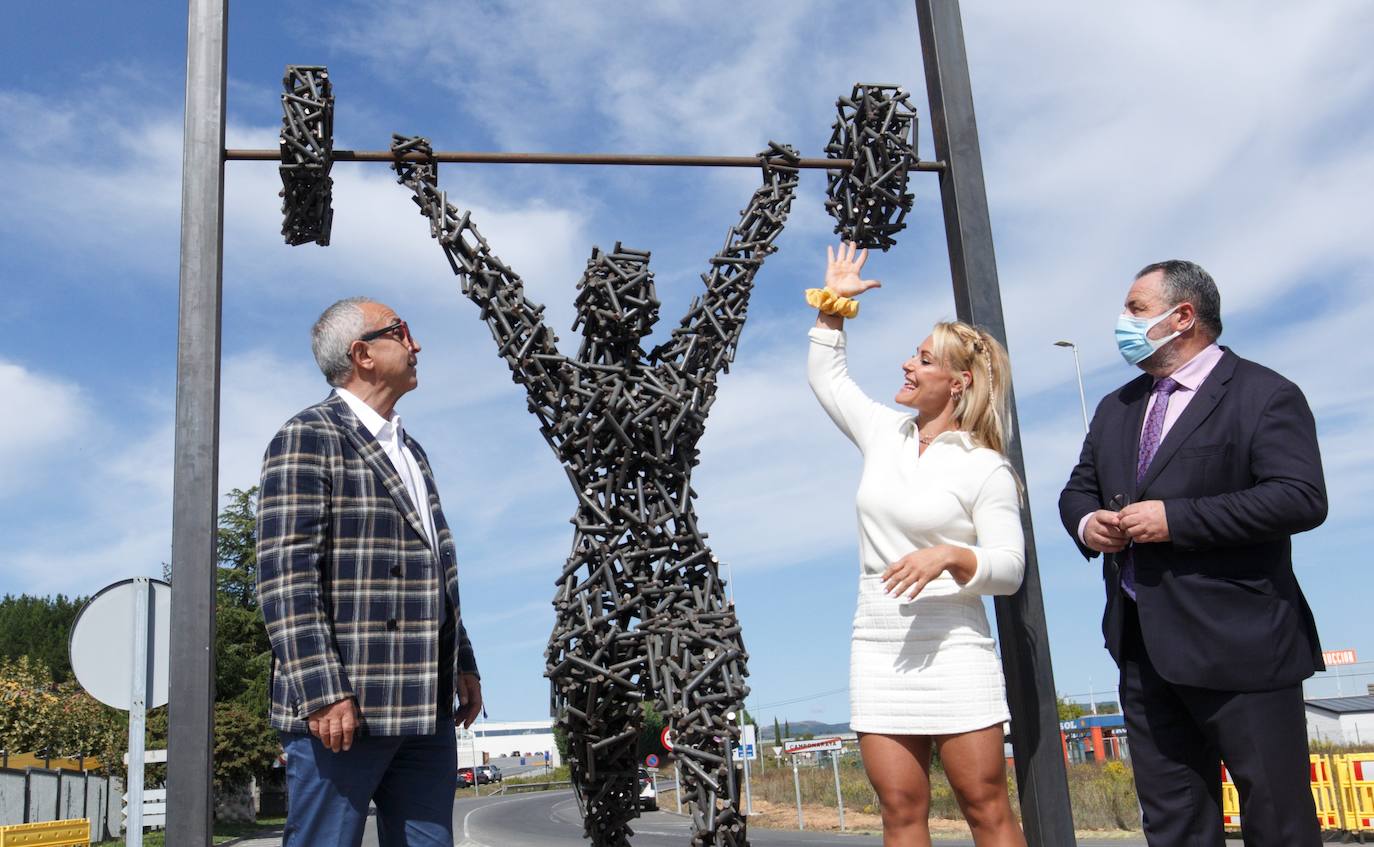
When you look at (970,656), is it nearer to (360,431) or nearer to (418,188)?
(360,431)

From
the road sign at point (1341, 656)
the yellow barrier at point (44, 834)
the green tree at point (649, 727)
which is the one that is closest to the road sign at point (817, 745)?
the yellow barrier at point (44, 834)

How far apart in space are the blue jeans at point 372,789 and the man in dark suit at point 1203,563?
1.84 m

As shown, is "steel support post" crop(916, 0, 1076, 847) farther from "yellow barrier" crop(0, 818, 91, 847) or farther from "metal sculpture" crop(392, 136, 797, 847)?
"yellow barrier" crop(0, 818, 91, 847)

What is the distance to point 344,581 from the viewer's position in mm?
2975

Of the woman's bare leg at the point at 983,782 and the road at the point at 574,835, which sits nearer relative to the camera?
Answer: the woman's bare leg at the point at 983,782

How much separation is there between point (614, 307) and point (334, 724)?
147cm

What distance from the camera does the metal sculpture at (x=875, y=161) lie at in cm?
420

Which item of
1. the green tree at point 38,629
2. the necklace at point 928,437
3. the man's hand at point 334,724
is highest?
the green tree at point 38,629

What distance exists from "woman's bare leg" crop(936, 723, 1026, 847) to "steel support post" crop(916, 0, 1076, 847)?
551 millimetres

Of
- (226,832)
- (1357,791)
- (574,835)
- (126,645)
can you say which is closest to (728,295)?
(126,645)

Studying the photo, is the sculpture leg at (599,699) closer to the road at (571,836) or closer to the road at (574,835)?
the road at (574,835)

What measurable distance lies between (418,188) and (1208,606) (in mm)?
2619

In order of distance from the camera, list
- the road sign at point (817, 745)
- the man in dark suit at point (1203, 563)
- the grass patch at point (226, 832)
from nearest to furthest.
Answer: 1. the man in dark suit at point (1203, 563)
2. the road sign at point (817, 745)
3. the grass patch at point (226, 832)

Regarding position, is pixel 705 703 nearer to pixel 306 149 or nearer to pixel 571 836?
pixel 306 149
